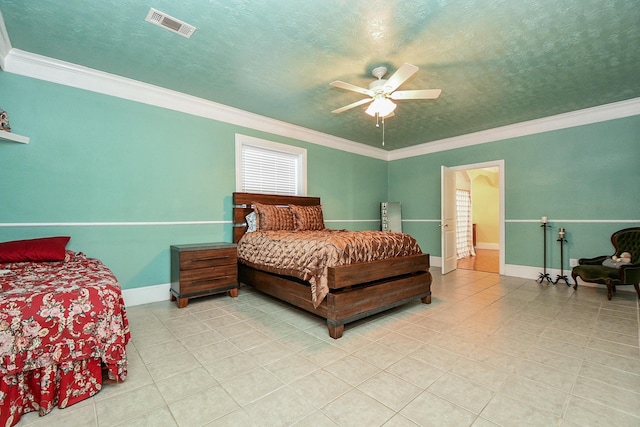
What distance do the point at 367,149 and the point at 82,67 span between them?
16.3 feet

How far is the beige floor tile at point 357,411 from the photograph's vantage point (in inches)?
55.7

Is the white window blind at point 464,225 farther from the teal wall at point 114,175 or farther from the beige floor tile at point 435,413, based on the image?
the beige floor tile at point 435,413

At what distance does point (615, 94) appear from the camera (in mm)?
3674

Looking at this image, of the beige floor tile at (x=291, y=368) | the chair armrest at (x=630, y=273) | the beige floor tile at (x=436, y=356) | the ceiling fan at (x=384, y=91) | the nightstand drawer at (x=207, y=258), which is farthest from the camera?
the chair armrest at (x=630, y=273)

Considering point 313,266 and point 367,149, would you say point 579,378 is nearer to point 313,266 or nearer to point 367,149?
point 313,266

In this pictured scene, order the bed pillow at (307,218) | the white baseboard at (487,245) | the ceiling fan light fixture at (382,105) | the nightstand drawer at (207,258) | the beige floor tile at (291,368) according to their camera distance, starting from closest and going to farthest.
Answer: the beige floor tile at (291,368)
the ceiling fan light fixture at (382,105)
the nightstand drawer at (207,258)
the bed pillow at (307,218)
the white baseboard at (487,245)

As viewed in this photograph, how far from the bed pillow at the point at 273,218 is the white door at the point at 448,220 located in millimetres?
2902

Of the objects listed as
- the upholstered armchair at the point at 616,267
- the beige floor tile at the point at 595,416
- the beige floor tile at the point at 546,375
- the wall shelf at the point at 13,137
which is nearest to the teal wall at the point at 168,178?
the wall shelf at the point at 13,137

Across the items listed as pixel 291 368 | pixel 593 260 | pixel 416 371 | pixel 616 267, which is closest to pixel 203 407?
pixel 291 368

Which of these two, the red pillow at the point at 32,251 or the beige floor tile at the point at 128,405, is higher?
the red pillow at the point at 32,251

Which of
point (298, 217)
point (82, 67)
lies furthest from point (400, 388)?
point (82, 67)

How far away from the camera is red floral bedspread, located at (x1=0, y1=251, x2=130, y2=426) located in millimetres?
1415

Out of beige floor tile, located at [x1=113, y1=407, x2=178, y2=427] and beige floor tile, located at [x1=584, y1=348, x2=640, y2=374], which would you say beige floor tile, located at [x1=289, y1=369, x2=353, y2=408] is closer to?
beige floor tile, located at [x1=113, y1=407, x2=178, y2=427]

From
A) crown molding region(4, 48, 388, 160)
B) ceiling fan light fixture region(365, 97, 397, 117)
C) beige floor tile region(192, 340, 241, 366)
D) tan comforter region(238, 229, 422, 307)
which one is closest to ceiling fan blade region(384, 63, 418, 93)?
ceiling fan light fixture region(365, 97, 397, 117)
